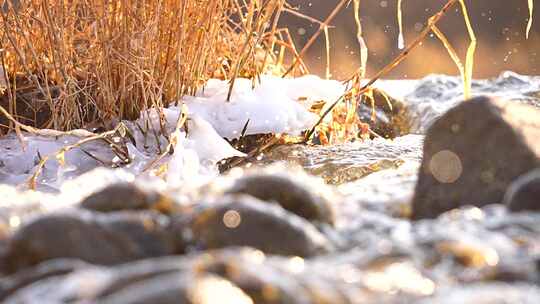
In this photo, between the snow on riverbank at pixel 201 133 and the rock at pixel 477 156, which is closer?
the rock at pixel 477 156

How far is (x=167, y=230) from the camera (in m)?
0.89

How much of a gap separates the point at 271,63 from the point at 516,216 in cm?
192

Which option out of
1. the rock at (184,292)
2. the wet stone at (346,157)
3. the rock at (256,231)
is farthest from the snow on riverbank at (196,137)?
the rock at (184,292)

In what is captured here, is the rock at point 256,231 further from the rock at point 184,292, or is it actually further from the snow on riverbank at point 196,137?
the snow on riverbank at point 196,137

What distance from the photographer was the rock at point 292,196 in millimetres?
985

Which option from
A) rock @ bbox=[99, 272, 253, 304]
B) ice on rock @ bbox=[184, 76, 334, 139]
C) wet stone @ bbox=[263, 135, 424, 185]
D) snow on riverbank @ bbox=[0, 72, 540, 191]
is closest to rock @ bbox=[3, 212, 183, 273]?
rock @ bbox=[99, 272, 253, 304]

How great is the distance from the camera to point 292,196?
3.23ft

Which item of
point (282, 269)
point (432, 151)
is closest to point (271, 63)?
point (432, 151)

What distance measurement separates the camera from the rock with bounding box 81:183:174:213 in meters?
0.97

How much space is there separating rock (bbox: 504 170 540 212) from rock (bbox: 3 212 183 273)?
394 mm

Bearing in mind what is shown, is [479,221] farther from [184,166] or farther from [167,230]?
[184,166]

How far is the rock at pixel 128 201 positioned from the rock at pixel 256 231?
0.32 ft

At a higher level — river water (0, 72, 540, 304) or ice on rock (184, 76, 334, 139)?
river water (0, 72, 540, 304)

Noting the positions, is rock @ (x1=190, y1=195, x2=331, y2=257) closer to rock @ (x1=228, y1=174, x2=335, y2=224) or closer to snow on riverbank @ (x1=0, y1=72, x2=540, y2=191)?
rock @ (x1=228, y1=174, x2=335, y2=224)
